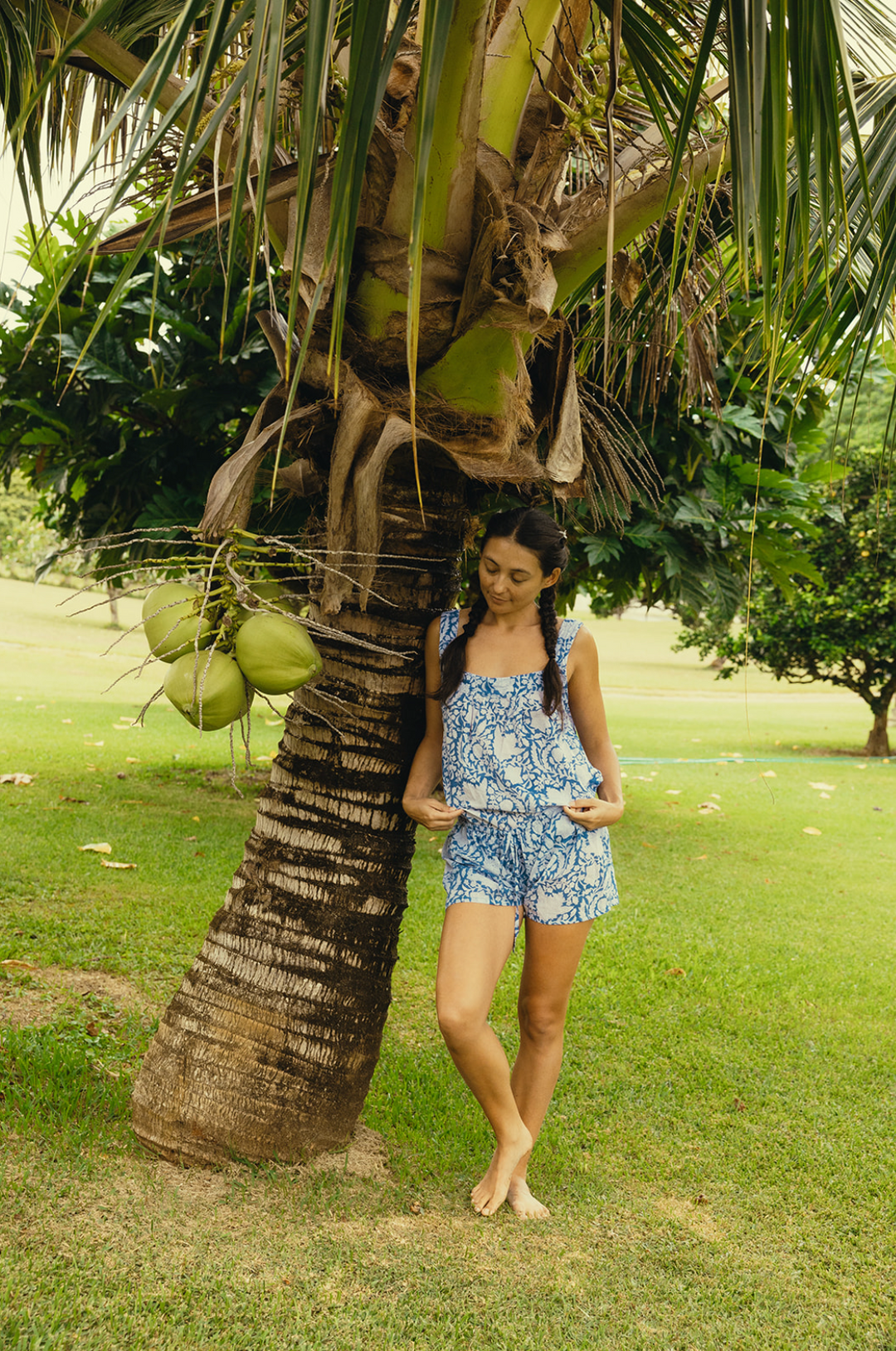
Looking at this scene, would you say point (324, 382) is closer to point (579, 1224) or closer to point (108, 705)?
point (579, 1224)

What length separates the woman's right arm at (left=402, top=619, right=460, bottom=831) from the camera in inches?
122

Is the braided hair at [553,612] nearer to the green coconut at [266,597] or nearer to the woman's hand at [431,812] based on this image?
the woman's hand at [431,812]

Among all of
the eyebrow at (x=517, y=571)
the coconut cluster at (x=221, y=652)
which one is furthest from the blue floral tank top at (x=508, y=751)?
the coconut cluster at (x=221, y=652)

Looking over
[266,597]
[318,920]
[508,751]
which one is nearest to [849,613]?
[508,751]

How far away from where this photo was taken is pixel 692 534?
672 cm

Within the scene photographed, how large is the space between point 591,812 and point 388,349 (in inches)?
56.6

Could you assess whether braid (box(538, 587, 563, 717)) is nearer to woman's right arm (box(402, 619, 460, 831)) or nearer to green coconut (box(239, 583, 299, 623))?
woman's right arm (box(402, 619, 460, 831))

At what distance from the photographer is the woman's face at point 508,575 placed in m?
3.09

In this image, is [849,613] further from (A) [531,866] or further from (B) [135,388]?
(A) [531,866]

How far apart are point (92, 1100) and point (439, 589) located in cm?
195

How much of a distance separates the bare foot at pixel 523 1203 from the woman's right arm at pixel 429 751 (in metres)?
1.12

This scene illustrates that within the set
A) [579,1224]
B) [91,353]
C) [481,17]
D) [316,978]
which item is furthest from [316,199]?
[91,353]

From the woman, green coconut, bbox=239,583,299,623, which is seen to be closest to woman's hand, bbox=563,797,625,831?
the woman

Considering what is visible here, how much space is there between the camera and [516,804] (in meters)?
3.05
